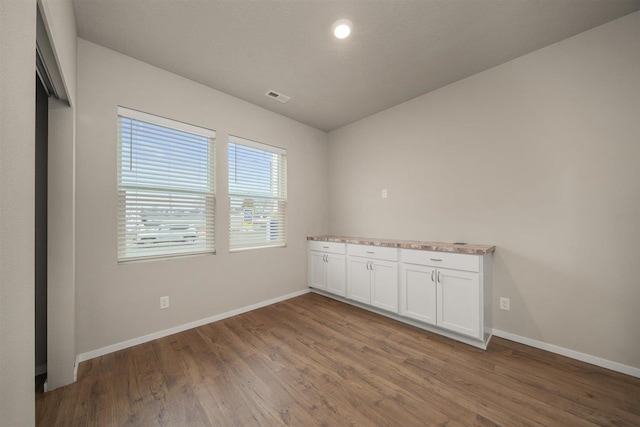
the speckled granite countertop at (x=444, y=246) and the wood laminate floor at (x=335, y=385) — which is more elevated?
the speckled granite countertop at (x=444, y=246)

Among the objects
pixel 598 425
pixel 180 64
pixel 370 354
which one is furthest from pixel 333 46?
pixel 598 425

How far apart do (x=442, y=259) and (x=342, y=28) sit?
89.2 inches

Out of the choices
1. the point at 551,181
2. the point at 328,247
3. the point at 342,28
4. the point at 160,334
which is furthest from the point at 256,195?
the point at 551,181

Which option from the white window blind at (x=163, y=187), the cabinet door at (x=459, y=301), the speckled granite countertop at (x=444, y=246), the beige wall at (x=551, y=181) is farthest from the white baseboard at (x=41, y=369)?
the beige wall at (x=551, y=181)

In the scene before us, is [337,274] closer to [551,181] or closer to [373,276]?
[373,276]

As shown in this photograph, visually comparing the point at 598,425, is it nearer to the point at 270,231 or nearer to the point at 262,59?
the point at 270,231

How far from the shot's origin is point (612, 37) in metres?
1.98

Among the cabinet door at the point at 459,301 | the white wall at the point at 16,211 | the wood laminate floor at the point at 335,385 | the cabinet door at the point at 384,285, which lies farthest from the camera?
the cabinet door at the point at 384,285

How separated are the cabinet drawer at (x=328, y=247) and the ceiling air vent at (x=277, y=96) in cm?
A: 204

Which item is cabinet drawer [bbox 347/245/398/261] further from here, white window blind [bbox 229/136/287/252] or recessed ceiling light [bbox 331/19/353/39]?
recessed ceiling light [bbox 331/19/353/39]

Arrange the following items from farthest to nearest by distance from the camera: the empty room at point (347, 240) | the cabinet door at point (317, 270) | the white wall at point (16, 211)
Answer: the cabinet door at point (317, 270)
the empty room at point (347, 240)
the white wall at point (16, 211)

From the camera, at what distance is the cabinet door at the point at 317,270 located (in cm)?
367

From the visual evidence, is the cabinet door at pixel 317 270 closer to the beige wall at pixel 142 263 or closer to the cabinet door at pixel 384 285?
the beige wall at pixel 142 263

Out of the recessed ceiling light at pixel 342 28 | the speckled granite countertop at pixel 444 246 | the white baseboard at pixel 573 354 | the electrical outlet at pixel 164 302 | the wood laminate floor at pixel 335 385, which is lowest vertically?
the wood laminate floor at pixel 335 385
